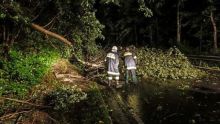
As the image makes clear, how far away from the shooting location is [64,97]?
1523 centimetres

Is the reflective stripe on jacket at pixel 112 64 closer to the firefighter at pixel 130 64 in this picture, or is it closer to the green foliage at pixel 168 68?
the firefighter at pixel 130 64

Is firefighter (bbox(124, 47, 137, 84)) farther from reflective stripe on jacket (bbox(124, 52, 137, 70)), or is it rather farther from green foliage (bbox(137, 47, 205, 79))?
green foliage (bbox(137, 47, 205, 79))

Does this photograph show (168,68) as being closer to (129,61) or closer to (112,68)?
(129,61)

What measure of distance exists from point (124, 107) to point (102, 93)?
116 inches

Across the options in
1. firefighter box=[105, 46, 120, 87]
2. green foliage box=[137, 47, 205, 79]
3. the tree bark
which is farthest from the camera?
green foliage box=[137, 47, 205, 79]

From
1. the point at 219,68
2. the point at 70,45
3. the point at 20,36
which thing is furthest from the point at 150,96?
the point at 219,68

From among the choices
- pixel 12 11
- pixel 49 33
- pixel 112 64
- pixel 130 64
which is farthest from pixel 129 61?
pixel 12 11

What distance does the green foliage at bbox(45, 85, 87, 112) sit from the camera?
48.1 feet

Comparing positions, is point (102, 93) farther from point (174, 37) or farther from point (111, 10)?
point (111, 10)

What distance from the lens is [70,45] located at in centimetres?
1814

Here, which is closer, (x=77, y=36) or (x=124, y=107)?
(x=124, y=107)

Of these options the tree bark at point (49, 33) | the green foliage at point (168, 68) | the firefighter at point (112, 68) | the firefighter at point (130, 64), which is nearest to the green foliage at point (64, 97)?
the tree bark at point (49, 33)

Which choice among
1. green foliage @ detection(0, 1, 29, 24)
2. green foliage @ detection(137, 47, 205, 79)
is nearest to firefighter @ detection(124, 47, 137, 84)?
green foliage @ detection(137, 47, 205, 79)

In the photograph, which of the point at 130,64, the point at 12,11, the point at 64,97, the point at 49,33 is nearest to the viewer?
the point at 64,97
